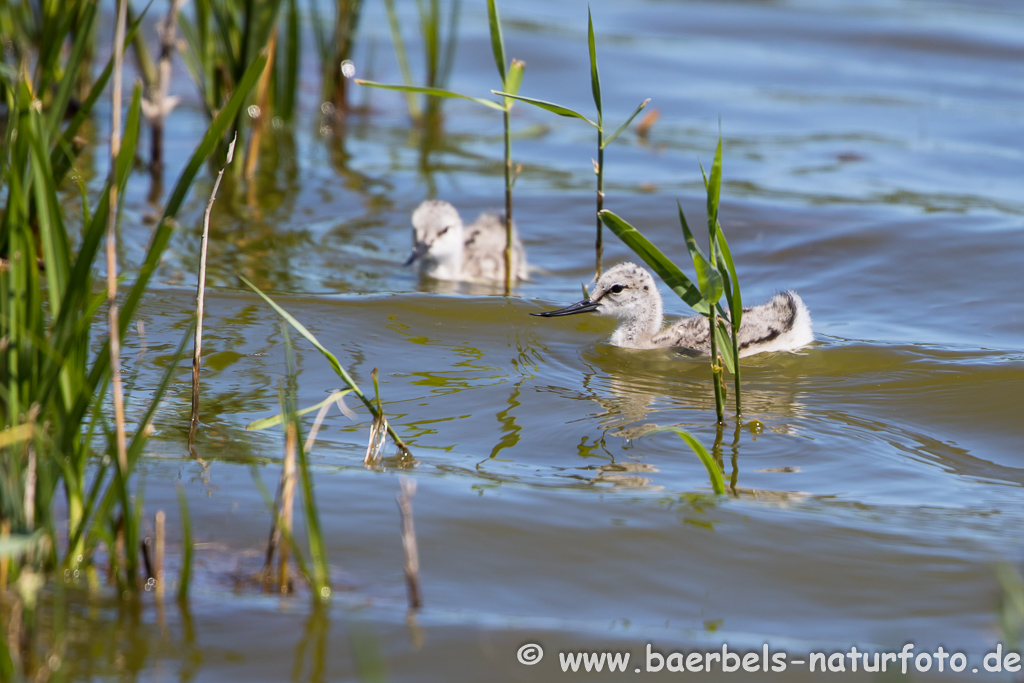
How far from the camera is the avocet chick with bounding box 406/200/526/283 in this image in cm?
677

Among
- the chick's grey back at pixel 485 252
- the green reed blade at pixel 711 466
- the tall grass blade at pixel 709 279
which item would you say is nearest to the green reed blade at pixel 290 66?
the chick's grey back at pixel 485 252

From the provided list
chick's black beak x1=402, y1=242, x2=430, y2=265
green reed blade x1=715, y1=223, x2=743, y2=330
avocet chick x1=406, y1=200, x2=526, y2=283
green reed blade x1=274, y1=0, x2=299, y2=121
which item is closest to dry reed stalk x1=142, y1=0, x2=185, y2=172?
green reed blade x1=274, y1=0, x2=299, y2=121

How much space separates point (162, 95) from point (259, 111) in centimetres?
82

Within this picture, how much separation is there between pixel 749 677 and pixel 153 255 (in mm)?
1652

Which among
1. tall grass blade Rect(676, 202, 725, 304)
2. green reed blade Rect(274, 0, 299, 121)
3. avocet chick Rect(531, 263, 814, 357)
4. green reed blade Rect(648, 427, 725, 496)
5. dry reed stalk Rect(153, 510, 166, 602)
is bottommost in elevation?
dry reed stalk Rect(153, 510, 166, 602)

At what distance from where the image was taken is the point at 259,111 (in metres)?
8.24

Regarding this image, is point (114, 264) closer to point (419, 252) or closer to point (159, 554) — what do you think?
point (159, 554)

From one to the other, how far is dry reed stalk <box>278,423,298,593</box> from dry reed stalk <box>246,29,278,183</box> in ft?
17.5

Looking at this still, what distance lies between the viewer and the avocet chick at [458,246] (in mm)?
6773

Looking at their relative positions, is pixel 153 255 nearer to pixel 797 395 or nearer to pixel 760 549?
pixel 760 549

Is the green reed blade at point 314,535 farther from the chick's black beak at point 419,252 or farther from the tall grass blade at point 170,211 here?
the chick's black beak at point 419,252

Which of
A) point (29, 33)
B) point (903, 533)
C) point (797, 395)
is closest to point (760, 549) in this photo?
point (903, 533)

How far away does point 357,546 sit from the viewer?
119 inches

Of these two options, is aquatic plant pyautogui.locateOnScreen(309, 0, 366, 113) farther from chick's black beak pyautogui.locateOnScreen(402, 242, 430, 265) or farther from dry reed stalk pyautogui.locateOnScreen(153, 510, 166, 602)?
dry reed stalk pyautogui.locateOnScreen(153, 510, 166, 602)
